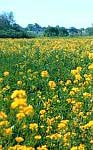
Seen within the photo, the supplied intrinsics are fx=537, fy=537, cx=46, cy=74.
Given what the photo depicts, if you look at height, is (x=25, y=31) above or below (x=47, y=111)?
below

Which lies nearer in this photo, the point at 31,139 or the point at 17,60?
the point at 31,139

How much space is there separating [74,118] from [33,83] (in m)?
4.01

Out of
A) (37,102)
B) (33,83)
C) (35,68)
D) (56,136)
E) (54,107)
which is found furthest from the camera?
(35,68)

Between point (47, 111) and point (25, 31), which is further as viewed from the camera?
point (25, 31)

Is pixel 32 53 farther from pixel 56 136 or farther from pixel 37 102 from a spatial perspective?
pixel 56 136

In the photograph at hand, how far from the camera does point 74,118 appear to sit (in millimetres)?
5762

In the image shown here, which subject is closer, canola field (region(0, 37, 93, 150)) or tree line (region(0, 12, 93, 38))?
canola field (region(0, 37, 93, 150))

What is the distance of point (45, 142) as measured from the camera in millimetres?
5574

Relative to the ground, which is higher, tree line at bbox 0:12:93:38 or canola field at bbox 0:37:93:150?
canola field at bbox 0:37:93:150

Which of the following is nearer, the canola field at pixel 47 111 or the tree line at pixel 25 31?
the canola field at pixel 47 111

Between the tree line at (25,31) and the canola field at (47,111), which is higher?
the canola field at (47,111)

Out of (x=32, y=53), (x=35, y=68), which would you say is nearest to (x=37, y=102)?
(x=35, y=68)

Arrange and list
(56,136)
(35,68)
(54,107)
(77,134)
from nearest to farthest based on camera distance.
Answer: (56,136), (77,134), (54,107), (35,68)

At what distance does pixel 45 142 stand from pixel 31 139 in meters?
0.57
